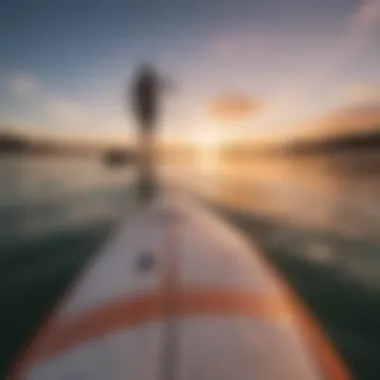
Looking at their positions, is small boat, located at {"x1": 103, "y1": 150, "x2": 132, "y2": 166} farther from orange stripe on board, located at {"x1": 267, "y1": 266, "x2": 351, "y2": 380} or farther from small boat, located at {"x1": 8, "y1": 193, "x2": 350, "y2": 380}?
orange stripe on board, located at {"x1": 267, "y1": 266, "x2": 351, "y2": 380}

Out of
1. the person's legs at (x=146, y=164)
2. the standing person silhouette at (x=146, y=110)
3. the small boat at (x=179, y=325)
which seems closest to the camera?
the small boat at (x=179, y=325)

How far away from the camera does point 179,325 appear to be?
813 millimetres

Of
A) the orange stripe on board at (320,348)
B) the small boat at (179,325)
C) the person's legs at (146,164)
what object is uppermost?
the person's legs at (146,164)

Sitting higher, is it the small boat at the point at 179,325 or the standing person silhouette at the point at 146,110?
the standing person silhouette at the point at 146,110

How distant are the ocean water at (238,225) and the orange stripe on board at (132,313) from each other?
0.94 feet

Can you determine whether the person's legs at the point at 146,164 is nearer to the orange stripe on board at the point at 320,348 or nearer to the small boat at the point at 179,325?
the small boat at the point at 179,325

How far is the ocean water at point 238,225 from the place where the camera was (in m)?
1.24

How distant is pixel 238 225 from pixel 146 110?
599 millimetres

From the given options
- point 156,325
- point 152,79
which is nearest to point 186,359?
point 156,325

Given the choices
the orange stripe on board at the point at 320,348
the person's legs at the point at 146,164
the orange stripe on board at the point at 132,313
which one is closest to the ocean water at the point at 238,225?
the person's legs at the point at 146,164

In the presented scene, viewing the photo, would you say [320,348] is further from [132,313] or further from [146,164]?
A: [146,164]

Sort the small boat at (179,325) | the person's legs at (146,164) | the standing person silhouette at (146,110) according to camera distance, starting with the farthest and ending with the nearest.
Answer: the person's legs at (146,164), the standing person silhouette at (146,110), the small boat at (179,325)

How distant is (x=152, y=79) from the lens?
123 cm

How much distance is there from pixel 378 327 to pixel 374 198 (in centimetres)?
46
